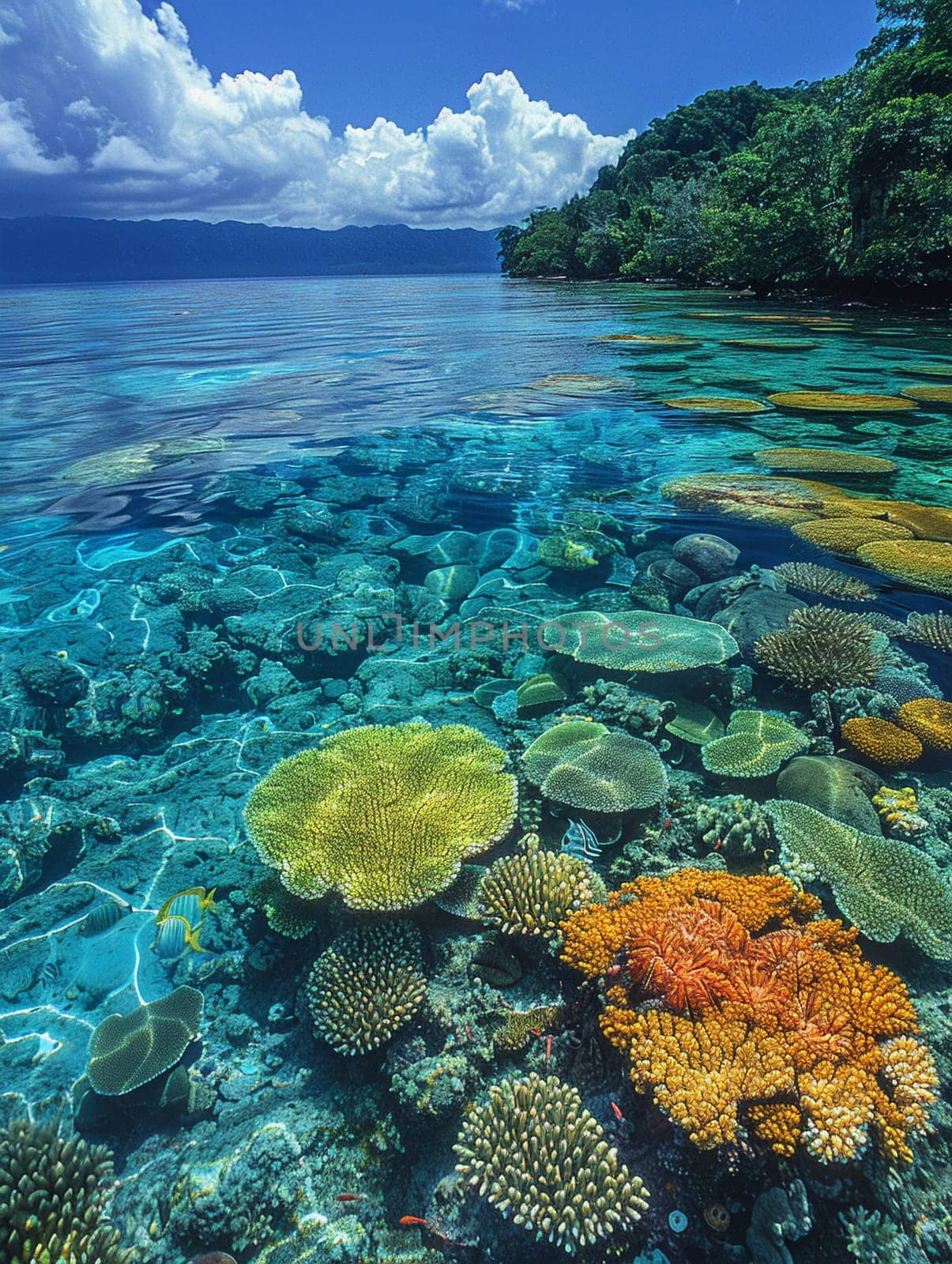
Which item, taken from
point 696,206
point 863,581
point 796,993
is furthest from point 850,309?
point 796,993

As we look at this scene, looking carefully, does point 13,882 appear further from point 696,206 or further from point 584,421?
point 696,206

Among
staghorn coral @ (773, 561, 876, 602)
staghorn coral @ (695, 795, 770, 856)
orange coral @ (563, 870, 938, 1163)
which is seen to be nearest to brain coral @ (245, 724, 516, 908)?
orange coral @ (563, 870, 938, 1163)

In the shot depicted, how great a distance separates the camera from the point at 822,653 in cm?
525

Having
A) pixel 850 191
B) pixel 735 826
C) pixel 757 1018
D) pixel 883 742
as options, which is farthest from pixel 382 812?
pixel 850 191

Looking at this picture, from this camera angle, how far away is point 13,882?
14.3 feet

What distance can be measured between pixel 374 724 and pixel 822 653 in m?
3.80

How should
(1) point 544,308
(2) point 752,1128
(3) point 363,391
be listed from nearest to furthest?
(2) point 752,1128 < (3) point 363,391 < (1) point 544,308

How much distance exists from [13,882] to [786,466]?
10.4 metres

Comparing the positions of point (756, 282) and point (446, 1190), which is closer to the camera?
point (446, 1190)

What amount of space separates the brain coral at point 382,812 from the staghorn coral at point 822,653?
2570mm

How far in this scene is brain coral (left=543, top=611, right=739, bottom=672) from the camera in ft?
17.4

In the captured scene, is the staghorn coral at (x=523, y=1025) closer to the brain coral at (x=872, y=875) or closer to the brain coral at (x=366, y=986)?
the brain coral at (x=366, y=986)

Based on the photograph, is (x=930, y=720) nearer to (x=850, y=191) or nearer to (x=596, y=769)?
(x=596, y=769)

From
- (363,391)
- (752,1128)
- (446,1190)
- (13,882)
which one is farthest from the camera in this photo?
(363,391)
